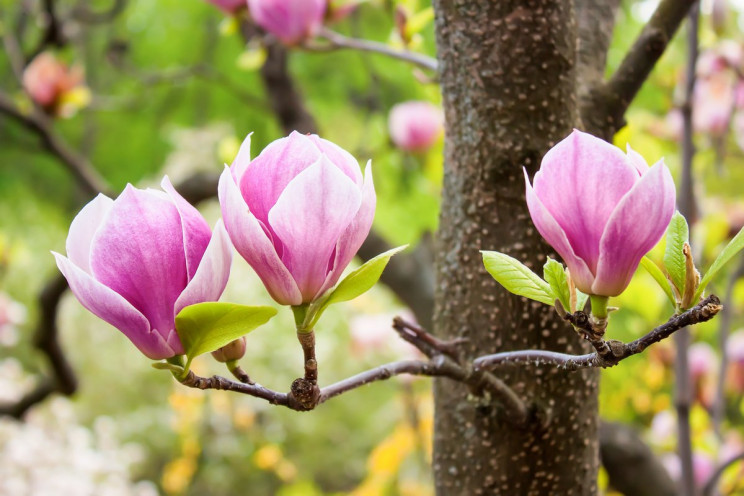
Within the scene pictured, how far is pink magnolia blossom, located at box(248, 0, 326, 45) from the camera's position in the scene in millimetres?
546

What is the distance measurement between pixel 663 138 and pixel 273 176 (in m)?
1.02

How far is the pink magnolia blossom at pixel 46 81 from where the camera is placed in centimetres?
102

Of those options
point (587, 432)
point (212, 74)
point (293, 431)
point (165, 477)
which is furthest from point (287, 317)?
point (587, 432)

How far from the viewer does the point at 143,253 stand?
0.21m

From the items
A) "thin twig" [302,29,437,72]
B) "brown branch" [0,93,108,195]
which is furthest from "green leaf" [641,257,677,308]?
"brown branch" [0,93,108,195]

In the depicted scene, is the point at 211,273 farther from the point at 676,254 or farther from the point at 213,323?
the point at 676,254

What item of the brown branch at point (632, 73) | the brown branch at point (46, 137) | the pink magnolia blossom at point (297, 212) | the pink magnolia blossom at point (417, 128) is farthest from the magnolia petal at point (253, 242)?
the brown branch at point (46, 137)

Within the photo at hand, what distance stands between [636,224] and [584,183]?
0.06ft

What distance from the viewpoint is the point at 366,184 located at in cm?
21

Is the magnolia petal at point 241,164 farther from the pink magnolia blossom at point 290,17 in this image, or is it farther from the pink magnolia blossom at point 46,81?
the pink magnolia blossom at point 46,81

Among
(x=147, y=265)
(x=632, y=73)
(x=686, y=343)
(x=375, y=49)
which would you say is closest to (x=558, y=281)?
(x=147, y=265)

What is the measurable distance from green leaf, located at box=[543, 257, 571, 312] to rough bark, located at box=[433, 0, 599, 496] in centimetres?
13

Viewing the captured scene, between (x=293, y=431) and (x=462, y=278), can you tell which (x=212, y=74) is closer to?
(x=462, y=278)

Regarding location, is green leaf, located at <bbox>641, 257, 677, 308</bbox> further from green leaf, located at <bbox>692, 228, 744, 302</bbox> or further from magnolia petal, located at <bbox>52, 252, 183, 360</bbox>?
magnolia petal, located at <bbox>52, 252, 183, 360</bbox>
